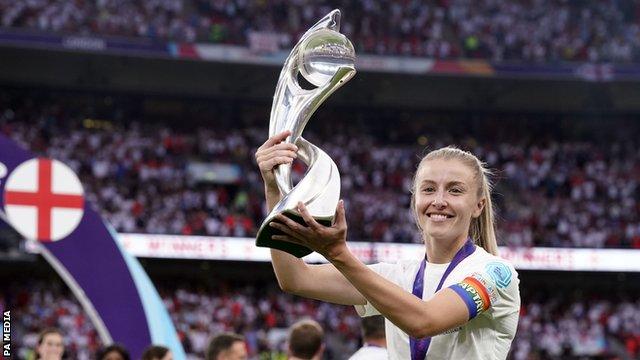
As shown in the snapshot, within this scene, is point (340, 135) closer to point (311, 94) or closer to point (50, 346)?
point (50, 346)

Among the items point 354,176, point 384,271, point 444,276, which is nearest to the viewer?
point 444,276

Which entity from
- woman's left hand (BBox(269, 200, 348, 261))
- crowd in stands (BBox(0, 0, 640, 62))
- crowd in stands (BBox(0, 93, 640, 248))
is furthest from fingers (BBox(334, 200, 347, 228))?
crowd in stands (BBox(0, 0, 640, 62))

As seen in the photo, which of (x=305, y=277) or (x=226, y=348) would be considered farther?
(x=226, y=348)

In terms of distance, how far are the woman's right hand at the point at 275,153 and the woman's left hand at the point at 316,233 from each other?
31 centimetres

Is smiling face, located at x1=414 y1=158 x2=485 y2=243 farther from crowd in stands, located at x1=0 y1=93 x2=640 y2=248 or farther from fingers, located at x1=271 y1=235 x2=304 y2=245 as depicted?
crowd in stands, located at x1=0 y1=93 x2=640 y2=248

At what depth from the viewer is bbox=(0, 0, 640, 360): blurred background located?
2311 centimetres

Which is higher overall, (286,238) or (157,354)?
(157,354)

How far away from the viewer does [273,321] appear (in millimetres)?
22375

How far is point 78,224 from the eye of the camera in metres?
8.10

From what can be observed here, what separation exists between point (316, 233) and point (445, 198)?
0.51m

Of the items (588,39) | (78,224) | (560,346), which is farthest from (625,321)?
(78,224)

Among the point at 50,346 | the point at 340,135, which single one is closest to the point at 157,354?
the point at 50,346

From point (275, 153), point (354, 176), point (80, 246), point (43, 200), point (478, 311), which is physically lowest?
point (478, 311)

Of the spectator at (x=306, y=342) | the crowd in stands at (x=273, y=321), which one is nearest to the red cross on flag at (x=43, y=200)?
the spectator at (x=306, y=342)
